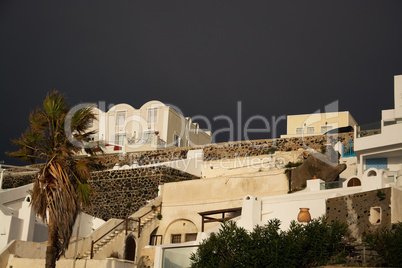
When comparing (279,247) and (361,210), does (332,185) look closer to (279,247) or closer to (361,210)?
(361,210)

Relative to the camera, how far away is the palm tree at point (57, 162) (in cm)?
1617

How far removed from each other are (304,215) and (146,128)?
26.1 m

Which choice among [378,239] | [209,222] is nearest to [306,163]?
[209,222]

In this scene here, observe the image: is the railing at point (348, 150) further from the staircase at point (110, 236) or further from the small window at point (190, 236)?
the staircase at point (110, 236)

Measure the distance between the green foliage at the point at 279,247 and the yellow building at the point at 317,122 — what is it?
81.8 feet

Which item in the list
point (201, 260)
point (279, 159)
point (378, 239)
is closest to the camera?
point (378, 239)

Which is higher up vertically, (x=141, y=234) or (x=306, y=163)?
(x=306, y=163)

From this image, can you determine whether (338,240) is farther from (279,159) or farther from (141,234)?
(279,159)

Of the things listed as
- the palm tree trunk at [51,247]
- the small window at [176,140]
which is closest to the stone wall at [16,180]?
the small window at [176,140]

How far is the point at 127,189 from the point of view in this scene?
1246 inches

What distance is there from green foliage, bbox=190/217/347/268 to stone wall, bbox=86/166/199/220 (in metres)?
14.0

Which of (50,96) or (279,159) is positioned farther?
(279,159)

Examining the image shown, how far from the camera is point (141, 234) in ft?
88.0

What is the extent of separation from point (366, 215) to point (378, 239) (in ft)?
12.8
